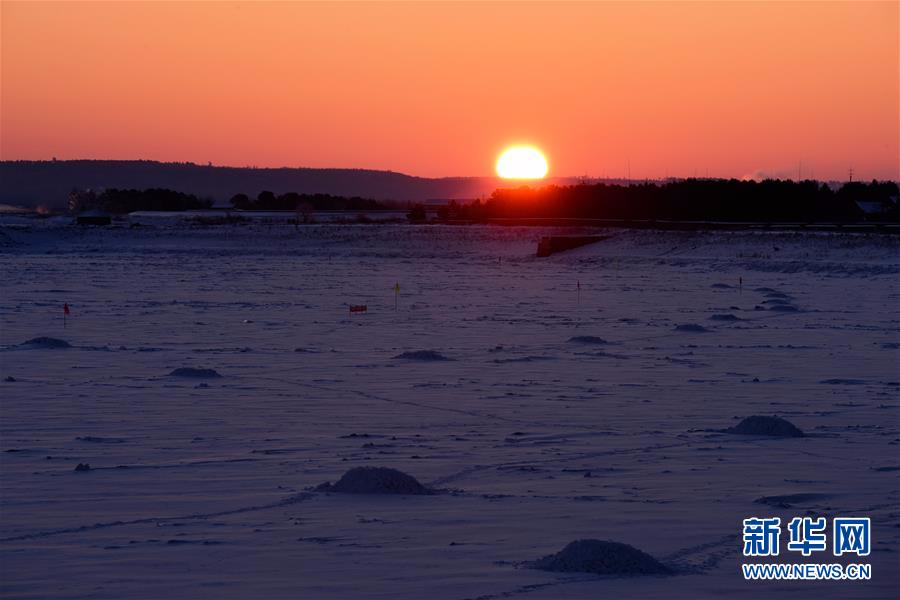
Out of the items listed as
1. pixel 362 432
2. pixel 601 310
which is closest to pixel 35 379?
pixel 362 432

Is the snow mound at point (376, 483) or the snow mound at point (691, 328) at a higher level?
the snow mound at point (376, 483)

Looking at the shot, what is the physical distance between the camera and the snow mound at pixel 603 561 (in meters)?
8.88

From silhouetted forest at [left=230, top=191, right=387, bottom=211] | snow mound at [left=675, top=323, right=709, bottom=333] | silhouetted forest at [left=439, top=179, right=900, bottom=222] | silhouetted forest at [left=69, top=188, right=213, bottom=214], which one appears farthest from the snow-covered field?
silhouetted forest at [left=69, top=188, right=213, bottom=214]

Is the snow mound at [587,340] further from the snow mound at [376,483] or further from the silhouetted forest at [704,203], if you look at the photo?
the silhouetted forest at [704,203]

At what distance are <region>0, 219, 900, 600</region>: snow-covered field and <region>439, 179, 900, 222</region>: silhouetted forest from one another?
46.2 metres

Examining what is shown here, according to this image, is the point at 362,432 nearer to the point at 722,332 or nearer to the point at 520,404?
the point at 520,404

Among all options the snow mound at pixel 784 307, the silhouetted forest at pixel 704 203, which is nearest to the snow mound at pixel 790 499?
the snow mound at pixel 784 307

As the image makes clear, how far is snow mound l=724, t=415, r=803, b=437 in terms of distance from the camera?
1405 centimetres

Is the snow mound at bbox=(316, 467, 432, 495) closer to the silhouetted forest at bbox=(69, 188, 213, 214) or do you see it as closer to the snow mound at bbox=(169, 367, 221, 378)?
the snow mound at bbox=(169, 367, 221, 378)

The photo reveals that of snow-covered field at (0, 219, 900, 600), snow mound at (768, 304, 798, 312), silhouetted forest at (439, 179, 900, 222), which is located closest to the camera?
A: snow-covered field at (0, 219, 900, 600)

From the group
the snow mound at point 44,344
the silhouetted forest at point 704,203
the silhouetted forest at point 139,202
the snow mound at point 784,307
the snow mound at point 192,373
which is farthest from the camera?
the silhouetted forest at point 139,202

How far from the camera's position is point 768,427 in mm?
14094

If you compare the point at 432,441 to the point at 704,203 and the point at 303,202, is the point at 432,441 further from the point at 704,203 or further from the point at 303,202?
the point at 303,202

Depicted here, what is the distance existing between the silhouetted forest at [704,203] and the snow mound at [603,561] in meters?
66.6
